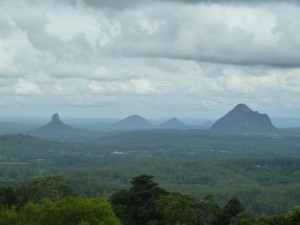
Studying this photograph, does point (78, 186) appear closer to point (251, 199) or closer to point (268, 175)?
point (251, 199)

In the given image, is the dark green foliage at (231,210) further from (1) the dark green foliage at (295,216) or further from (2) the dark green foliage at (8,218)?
(1) the dark green foliage at (295,216)

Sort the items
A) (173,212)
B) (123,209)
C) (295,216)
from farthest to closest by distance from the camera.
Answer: (123,209) < (173,212) < (295,216)

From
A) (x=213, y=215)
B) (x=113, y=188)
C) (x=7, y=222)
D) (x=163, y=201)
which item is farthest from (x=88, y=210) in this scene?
(x=113, y=188)

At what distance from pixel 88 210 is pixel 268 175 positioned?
163 metres

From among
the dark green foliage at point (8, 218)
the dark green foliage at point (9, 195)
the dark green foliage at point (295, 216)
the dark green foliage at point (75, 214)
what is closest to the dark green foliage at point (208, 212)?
the dark green foliage at point (75, 214)

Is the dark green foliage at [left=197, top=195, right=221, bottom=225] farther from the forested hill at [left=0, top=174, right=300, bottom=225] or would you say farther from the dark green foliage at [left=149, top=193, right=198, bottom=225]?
the dark green foliage at [left=149, top=193, right=198, bottom=225]

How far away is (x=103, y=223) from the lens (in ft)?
137

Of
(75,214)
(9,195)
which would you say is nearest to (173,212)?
(75,214)

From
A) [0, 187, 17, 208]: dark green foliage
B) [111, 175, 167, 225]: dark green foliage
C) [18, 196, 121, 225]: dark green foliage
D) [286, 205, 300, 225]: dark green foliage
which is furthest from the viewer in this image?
[0, 187, 17, 208]: dark green foliage

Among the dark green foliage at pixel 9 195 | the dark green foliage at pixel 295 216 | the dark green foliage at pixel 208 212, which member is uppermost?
the dark green foliage at pixel 295 216

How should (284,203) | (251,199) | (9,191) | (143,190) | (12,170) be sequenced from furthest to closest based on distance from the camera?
(12,170)
(251,199)
(284,203)
(9,191)
(143,190)

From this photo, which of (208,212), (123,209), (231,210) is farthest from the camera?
(208,212)

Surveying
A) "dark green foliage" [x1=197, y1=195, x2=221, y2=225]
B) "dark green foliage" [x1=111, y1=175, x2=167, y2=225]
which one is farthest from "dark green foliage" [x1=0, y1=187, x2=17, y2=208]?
"dark green foliage" [x1=197, y1=195, x2=221, y2=225]

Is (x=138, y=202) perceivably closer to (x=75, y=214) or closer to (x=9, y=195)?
(x=75, y=214)
